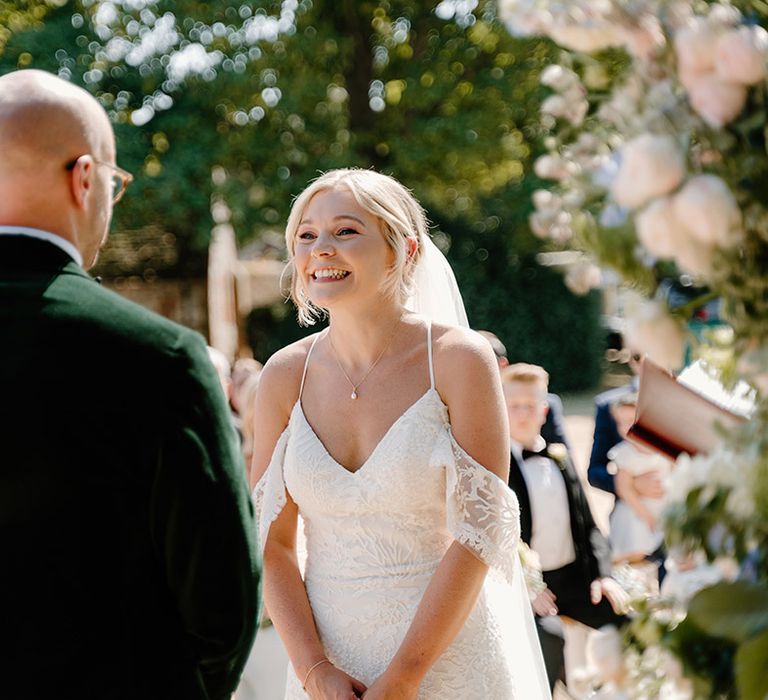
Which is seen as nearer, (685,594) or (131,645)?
(685,594)

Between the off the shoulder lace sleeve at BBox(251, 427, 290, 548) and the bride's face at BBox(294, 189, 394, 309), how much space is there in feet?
1.55

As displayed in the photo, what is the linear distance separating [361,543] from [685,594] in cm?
157

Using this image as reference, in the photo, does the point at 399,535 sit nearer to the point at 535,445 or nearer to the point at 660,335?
the point at 660,335

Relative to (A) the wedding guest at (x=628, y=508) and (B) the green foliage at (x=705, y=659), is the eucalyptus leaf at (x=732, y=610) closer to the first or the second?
(B) the green foliage at (x=705, y=659)

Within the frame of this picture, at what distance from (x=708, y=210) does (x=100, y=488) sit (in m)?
1.18

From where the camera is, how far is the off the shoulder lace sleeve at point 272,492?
9.59 feet

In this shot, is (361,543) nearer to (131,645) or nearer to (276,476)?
(276,476)

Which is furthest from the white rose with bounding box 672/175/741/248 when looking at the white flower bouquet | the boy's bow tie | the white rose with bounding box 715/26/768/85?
the boy's bow tie

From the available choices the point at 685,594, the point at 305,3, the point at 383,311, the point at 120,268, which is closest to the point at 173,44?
the point at 305,3

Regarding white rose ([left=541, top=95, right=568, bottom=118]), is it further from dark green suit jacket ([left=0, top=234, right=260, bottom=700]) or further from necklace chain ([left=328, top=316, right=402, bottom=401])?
necklace chain ([left=328, top=316, right=402, bottom=401])

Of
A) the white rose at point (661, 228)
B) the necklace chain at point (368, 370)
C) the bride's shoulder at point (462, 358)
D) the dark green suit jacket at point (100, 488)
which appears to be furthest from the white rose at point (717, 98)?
the necklace chain at point (368, 370)

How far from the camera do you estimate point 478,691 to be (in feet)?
9.13

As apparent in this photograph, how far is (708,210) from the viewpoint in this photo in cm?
113

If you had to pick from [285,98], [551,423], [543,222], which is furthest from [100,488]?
[285,98]
